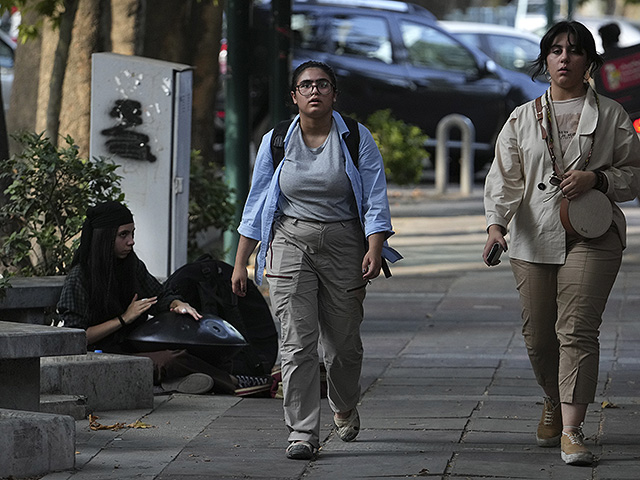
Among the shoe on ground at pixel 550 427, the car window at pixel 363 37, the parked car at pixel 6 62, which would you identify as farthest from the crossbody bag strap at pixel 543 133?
the parked car at pixel 6 62

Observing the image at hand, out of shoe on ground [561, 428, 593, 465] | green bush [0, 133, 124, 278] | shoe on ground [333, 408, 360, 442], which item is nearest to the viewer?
shoe on ground [561, 428, 593, 465]

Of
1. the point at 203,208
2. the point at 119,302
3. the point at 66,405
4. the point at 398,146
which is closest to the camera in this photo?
the point at 66,405

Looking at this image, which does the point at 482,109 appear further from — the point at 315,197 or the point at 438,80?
the point at 315,197

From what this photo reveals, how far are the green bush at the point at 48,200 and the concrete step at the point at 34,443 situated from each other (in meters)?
2.32

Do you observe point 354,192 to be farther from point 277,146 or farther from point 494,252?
point 494,252

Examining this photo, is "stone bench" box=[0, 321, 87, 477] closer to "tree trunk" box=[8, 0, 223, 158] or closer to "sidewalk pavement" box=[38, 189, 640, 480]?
"sidewalk pavement" box=[38, 189, 640, 480]

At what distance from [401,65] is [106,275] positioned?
12908 millimetres

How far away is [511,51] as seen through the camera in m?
21.2

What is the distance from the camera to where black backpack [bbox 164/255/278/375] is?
24.9 feet

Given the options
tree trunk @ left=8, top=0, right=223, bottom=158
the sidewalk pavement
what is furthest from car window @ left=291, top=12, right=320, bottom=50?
the sidewalk pavement

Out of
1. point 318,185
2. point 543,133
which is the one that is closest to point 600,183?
point 543,133

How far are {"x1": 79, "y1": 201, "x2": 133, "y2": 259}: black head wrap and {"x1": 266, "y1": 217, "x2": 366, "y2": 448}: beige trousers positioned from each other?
1403 millimetres

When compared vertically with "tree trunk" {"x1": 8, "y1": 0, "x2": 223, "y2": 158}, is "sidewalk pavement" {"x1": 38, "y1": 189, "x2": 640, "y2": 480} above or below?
below

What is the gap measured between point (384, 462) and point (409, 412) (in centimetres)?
109
